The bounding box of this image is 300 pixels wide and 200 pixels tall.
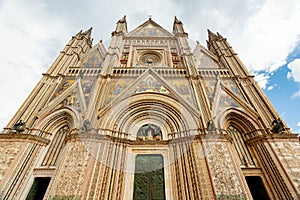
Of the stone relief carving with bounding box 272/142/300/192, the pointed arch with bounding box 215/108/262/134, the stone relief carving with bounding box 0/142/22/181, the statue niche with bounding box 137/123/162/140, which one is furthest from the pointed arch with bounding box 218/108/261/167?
the stone relief carving with bounding box 0/142/22/181

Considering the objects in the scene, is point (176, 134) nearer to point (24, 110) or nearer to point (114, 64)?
point (114, 64)

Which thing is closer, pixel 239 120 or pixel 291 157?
pixel 291 157

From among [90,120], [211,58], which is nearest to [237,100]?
[211,58]

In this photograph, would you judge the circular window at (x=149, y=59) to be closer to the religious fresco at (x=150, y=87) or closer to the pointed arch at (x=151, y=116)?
the religious fresco at (x=150, y=87)

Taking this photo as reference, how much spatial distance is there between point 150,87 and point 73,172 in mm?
6067

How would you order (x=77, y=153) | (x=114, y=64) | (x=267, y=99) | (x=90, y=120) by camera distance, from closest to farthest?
(x=77, y=153) < (x=90, y=120) < (x=267, y=99) < (x=114, y=64)

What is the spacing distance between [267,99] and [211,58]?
5.96 m

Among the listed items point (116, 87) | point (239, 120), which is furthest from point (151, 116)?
point (239, 120)

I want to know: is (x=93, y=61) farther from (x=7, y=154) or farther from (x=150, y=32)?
(x=7, y=154)

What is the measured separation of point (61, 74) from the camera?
9945mm

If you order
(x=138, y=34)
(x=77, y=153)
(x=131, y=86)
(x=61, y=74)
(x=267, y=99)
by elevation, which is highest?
(x=138, y=34)

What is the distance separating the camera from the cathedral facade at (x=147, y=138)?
5.92m

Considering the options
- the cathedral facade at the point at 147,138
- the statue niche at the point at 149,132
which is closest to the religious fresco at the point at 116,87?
the cathedral facade at the point at 147,138

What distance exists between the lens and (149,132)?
8.37 metres
